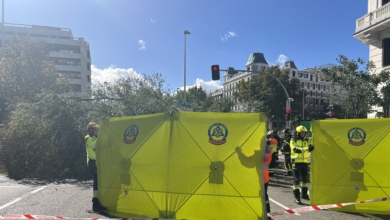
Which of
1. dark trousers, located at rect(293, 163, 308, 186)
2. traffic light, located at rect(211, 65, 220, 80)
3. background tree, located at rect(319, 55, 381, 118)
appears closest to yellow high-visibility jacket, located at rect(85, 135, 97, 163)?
dark trousers, located at rect(293, 163, 308, 186)

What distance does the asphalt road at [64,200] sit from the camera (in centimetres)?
592

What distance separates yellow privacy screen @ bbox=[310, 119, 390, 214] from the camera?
613 cm

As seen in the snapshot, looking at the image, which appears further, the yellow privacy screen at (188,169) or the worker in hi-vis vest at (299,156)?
the worker in hi-vis vest at (299,156)

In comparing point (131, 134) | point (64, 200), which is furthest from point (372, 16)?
point (64, 200)

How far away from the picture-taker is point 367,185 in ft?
20.2

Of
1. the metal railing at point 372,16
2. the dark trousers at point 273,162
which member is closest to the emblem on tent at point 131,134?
the dark trousers at point 273,162

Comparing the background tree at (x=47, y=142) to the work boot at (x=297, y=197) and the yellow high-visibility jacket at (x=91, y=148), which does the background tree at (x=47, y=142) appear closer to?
the yellow high-visibility jacket at (x=91, y=148)

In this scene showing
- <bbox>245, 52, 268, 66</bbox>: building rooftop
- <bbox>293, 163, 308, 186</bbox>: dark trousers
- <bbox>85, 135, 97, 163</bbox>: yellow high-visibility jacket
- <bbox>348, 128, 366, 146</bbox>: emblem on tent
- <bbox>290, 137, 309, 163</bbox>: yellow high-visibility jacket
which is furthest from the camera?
<bbox>245, 52, 268, 66</bbox>: building rooftop

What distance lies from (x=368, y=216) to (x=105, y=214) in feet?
17.4

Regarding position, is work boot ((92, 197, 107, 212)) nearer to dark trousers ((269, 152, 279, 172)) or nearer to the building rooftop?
dark trousers ((269, 152, 279, 172))

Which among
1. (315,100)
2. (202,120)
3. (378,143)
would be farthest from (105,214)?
(315,100)

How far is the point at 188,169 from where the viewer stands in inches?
215

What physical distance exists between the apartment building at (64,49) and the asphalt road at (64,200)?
58398 mm

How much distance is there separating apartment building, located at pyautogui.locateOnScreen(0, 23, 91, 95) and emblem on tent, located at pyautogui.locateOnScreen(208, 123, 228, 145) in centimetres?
6353
